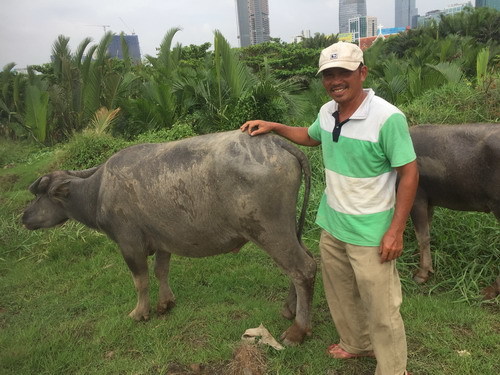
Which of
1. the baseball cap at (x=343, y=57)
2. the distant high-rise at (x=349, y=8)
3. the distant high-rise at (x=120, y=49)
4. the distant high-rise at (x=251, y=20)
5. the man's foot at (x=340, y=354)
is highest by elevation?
the distant high-rise at (x=349, y=8)

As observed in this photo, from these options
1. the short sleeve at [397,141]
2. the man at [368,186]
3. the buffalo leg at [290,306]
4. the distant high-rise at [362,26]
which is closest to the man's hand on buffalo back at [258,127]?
the man at [368,186]

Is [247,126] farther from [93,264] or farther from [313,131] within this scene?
[93,264]

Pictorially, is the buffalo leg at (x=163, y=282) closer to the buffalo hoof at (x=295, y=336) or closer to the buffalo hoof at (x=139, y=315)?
the buffalo hoof at (x=139, y=315)

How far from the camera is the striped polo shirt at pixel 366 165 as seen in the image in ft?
6.92

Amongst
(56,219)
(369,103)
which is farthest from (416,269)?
(56,219)

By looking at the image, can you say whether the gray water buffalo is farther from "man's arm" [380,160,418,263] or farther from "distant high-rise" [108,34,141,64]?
"distant high-rise" [108,34,141,64]

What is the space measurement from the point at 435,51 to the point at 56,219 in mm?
16481

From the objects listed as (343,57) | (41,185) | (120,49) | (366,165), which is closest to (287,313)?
(366,165)

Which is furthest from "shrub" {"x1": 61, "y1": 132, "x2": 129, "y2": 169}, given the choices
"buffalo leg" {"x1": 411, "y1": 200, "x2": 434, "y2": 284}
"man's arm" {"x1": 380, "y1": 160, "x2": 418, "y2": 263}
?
"man's arm" {"x1": 380, "y1": 160, "x2": 418, "y2": 263}

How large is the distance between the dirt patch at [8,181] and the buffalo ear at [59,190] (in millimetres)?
5903

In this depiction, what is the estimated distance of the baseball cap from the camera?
84.0 inches

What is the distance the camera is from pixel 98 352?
324 centimetres

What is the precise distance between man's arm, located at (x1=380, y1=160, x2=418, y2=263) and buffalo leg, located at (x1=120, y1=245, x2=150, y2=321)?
202 centimetres

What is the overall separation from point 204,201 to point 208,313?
3.98ft
